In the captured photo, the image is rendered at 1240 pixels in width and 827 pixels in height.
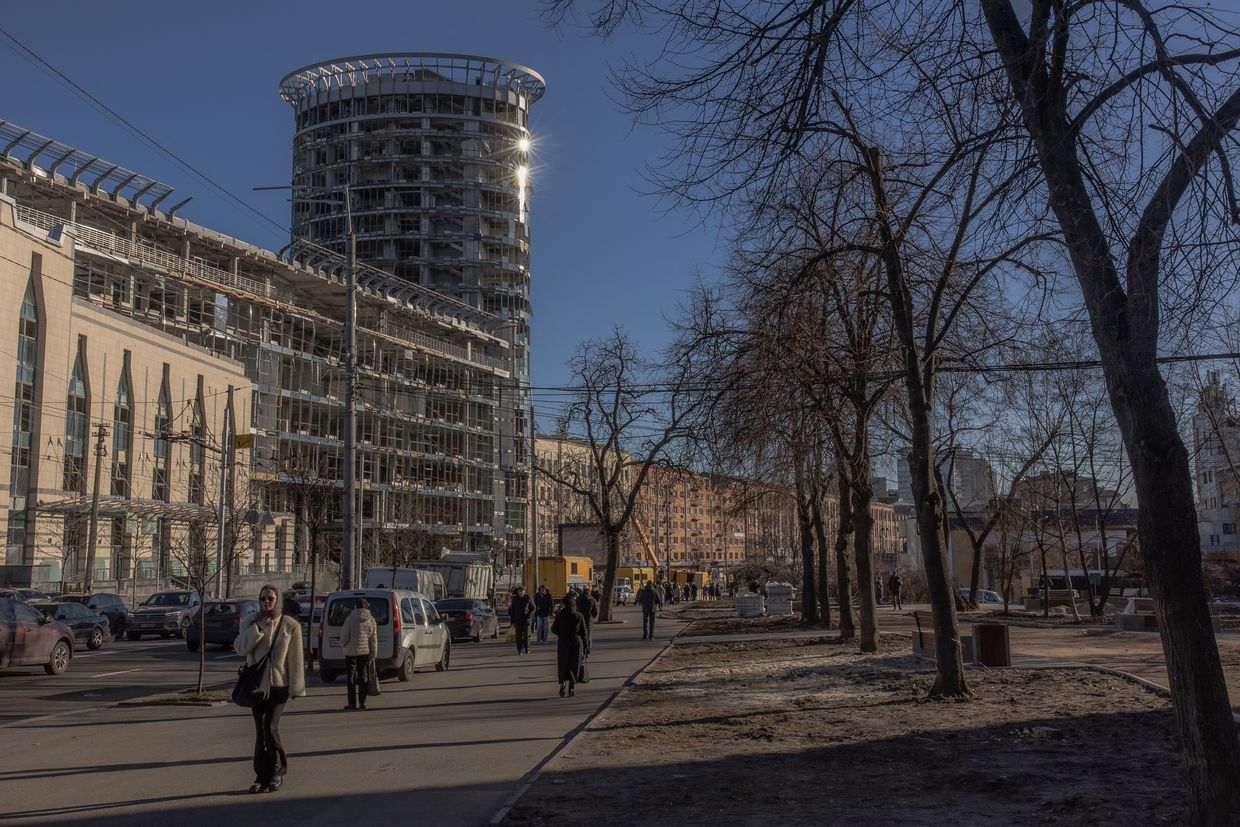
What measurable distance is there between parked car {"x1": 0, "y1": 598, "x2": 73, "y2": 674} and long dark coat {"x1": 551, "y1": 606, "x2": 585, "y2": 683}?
11771 millimetres

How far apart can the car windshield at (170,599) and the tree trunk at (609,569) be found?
15763 millimetres

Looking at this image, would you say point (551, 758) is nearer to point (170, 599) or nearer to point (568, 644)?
point (568, 644)

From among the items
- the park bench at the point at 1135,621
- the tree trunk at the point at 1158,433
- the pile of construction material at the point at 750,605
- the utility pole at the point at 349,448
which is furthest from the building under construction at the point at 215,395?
the tree trunk at the point at 1158,433

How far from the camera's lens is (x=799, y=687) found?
17.1 meters

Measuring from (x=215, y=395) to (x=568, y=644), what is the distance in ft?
176

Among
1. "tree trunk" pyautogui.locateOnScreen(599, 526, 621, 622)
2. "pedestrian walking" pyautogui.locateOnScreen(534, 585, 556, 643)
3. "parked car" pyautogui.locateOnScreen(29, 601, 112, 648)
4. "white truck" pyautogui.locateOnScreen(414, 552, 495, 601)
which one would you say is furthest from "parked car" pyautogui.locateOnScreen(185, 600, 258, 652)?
"white truck" pyautogui.locateOnScreen(414, 552, 495, 601)

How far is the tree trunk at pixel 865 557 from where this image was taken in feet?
71.2

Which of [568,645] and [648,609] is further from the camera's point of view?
[648,609]

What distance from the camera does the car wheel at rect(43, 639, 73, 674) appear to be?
75.1 feet

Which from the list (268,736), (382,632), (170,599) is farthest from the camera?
(170,599)

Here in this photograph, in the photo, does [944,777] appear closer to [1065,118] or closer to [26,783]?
[1065,118]

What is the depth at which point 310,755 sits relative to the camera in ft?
38.0

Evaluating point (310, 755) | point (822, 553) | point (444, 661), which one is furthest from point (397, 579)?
point (310, 755)

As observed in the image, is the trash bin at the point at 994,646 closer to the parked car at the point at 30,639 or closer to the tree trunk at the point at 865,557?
the tree trunk at the point at 865,557
